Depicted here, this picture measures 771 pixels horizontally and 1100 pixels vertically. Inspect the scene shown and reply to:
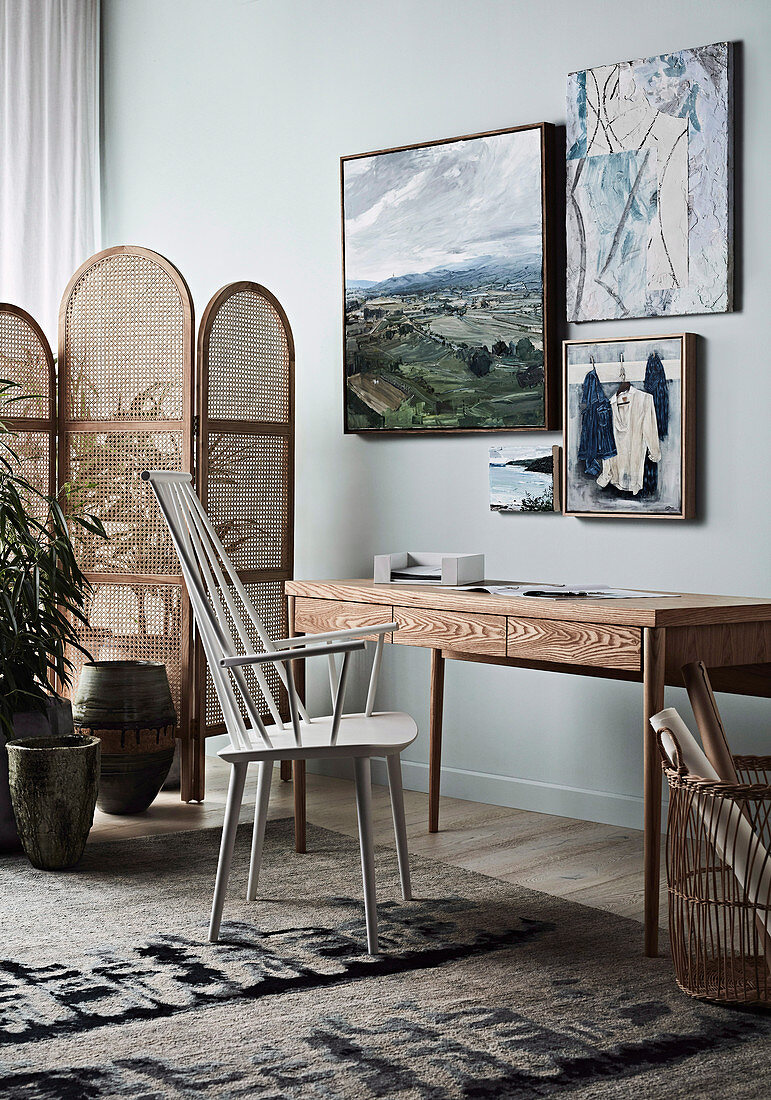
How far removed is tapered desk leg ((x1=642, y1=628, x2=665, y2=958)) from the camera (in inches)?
107

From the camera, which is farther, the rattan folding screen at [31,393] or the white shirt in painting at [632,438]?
the rattan folding screen at [31,393]

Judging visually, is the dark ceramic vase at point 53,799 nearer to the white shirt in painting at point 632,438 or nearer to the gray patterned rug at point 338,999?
the gray patterned rug at point 338,999

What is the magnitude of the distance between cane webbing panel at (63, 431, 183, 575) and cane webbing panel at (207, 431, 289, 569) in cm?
16

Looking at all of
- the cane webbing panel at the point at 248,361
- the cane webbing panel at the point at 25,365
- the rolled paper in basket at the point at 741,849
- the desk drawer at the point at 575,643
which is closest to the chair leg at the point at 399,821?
→ the desk drawer at the point at 575,643

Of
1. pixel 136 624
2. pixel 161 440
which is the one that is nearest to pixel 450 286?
pixel 161 440

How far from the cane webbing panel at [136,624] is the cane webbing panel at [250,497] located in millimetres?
287

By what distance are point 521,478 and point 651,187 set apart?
0.97 meters

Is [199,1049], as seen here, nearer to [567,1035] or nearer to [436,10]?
[567,1035]

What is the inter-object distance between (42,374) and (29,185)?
4.23 ft

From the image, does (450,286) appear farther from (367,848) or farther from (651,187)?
(367,848)

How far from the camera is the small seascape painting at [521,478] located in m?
4.04

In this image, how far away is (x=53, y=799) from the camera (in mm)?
3324

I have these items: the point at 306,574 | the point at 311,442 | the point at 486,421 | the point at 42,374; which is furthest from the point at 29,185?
the point at 486,421

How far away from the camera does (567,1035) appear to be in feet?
7.53
